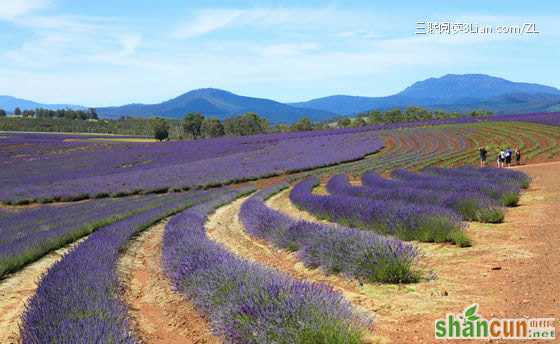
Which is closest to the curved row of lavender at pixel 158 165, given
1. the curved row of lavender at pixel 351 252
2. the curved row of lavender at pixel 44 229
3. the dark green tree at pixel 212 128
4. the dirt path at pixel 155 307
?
the curved row of lavender at pixel 44 229

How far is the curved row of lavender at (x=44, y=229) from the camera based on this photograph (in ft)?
32.7

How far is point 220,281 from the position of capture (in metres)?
5.63

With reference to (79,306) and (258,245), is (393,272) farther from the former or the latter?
(258,245)

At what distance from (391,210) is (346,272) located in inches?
121

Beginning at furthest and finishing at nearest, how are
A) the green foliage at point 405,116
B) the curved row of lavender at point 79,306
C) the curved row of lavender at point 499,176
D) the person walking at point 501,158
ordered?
the green foliage at point 405,116, the person walking at point 501,158, the curved row of lavender at point 499,176, the curved row of lavender at point 79,306

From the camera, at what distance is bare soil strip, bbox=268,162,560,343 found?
15.1 ft

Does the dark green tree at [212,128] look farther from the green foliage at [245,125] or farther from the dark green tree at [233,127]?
the green foliage at [245,125]

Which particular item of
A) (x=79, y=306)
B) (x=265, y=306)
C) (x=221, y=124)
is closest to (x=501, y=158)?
(x=265, y=306)

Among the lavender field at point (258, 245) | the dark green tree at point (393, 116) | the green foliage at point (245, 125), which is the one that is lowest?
the lavender field at point (258, 245)

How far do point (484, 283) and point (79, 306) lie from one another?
456cm

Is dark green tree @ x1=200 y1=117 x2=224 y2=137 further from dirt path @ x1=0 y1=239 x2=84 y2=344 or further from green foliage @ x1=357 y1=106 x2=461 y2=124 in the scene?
dirt path @ x1=0 y1=239 x2=84 y2=344

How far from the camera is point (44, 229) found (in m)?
14.0

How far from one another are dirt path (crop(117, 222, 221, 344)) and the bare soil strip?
1.92 meters

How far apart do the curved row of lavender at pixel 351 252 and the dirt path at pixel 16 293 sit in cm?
405
